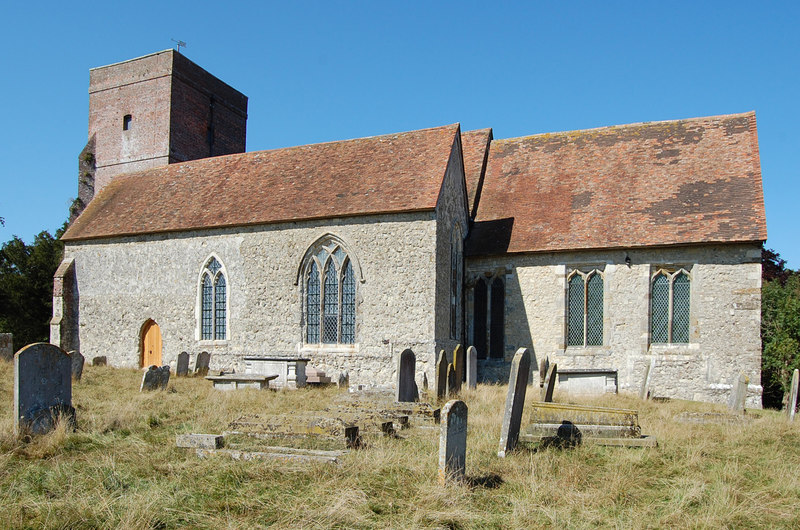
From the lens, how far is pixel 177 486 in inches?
267

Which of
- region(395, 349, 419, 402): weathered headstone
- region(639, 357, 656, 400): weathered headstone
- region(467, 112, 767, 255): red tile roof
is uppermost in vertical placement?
region(467, 112, 767, 255): red tile roof

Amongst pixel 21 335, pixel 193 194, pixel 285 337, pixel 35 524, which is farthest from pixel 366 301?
pixel 21 335

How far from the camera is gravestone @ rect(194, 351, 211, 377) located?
19562 mm

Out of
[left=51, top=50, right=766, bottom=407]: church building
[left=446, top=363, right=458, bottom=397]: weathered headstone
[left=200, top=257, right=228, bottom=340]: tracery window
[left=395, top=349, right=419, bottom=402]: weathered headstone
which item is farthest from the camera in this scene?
[left=200, top=257, right=228, bottom=340]: tracery window

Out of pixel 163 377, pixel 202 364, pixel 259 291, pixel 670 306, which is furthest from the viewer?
pixel 259 291

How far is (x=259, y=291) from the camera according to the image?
20.0 m

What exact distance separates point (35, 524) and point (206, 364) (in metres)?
14.7

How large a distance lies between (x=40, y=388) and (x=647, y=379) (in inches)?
546

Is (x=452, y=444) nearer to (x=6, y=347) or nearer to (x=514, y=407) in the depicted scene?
(x=514, y=407)

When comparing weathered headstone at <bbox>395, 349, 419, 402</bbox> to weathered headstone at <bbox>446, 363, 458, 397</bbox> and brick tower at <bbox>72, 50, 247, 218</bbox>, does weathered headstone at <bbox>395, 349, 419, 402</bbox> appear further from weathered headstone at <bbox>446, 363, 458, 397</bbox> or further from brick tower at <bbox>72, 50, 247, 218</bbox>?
brick tower at <bbox>72, 50, 247, 218</bbox>

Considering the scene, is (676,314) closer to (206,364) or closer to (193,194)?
(206,364)

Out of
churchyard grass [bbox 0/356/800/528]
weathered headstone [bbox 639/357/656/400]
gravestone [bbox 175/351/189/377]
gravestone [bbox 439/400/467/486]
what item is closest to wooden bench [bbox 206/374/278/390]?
gravestone [bbox 175/351/189/377]

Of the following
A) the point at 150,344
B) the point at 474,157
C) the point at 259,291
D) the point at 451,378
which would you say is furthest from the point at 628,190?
the point at 150,344

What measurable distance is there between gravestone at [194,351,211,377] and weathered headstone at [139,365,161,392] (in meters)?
4.04
